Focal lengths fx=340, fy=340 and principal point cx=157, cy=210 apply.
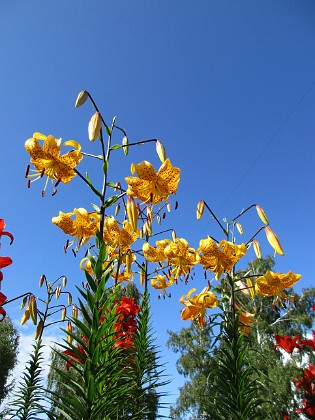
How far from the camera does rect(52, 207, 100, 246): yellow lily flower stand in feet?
5.07

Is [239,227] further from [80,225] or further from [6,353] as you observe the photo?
[6,353]

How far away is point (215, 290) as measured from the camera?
1561 mm

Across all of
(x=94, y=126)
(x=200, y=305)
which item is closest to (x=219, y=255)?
(x=200, y=305)

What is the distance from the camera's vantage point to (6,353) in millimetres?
9883

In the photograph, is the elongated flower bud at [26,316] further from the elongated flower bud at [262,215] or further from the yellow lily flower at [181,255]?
the elongated flower bud at [262,215]

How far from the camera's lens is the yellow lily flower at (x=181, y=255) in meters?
1.93

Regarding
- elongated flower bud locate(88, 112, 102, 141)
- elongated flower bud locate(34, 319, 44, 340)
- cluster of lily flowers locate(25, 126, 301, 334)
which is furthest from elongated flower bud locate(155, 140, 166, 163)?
elongated flower bud locate(34, 319, 44, 340)

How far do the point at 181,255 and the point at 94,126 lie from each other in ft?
3.15

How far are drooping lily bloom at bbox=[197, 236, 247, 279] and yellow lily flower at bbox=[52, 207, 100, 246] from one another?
21.9 inches

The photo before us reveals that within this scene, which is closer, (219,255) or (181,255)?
(219,255)

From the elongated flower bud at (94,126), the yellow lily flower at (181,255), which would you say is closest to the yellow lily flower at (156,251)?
the yellow lily flower at (181,255)

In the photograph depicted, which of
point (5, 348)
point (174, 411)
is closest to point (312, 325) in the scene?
point (174, 411)

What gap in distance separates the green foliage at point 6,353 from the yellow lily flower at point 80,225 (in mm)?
9772

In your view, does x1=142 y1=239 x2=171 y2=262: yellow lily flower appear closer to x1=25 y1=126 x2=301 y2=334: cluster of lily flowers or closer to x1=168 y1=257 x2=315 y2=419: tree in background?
x1=25 y1=126 x2=301 y2=334: cluster of lily flowers
